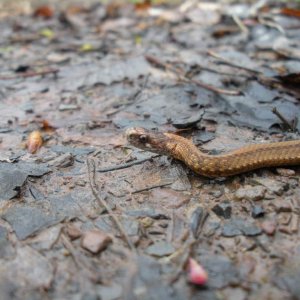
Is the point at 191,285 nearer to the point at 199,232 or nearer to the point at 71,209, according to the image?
the point at 199,232

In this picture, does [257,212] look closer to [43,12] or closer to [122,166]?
[122,166]

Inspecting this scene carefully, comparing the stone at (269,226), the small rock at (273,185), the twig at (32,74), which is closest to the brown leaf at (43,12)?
the twig at (32,74)

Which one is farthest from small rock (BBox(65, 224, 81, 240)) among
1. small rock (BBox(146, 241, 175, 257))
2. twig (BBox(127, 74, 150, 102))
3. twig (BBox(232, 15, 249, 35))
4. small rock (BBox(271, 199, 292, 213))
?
twig (BBox(232, 15, 249, 35))

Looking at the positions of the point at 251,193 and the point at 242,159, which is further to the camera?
the point at 242,159

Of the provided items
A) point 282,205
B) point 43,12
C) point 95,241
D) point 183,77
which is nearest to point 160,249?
point 95,241

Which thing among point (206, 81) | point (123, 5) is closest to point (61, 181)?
point (206, 81)

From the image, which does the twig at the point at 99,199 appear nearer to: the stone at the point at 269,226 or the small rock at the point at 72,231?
the small rock at the point at 72,231

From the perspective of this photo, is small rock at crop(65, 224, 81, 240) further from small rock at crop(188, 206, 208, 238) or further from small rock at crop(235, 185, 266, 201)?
small rock at crop(235, 185, 266, 201)
